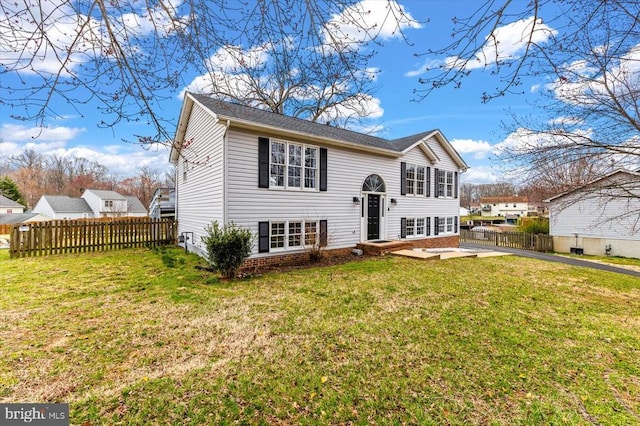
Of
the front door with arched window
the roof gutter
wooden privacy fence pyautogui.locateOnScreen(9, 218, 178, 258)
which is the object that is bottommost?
wooden privacy fence pyautogui.locateOnScreen(9, 218, 178, 258)

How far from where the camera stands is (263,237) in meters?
9.30

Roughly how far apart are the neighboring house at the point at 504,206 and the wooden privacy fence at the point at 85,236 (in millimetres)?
77242

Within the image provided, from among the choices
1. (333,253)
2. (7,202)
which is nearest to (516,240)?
(333,253)

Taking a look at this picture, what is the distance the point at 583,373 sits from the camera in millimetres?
3414

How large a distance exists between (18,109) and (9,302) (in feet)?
15.3

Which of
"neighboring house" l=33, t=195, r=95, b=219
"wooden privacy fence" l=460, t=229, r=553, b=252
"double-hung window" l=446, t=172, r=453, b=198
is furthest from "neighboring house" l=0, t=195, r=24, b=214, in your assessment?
"wooden privacy fence" l=460, t=229, r=553, b=252

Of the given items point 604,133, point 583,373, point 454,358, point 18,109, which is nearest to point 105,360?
point 18,109

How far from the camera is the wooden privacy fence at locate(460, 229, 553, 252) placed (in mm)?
20609

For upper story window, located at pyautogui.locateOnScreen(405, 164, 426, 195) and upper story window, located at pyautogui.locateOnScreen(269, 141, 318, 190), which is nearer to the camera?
upper story window, located at pyautogui.locateOnScreen(269, 141, 318, 190)

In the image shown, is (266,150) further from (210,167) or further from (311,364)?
(311,364)

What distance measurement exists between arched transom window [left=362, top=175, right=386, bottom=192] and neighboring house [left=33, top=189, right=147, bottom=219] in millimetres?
37492

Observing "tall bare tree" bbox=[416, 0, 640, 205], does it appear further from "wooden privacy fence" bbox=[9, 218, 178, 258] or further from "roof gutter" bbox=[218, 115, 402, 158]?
"wooden privacy fence" bbox=[9, 218, 178, 258]
